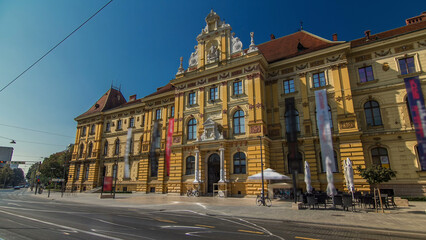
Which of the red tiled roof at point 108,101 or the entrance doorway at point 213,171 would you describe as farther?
the red tiled roof at point 108,101

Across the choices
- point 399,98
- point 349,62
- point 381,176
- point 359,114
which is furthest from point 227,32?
point 381,176

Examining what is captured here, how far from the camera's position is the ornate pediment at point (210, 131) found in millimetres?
26266

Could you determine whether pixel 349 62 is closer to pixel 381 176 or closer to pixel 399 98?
pixel 399 98

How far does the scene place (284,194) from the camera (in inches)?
883

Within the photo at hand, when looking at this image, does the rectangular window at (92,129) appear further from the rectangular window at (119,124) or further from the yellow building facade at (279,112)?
the yellow building facade at (279,112)

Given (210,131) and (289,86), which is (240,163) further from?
(289,86)

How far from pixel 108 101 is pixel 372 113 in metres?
43.9

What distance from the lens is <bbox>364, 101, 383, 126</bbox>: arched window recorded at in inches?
856

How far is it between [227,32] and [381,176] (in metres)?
22.6

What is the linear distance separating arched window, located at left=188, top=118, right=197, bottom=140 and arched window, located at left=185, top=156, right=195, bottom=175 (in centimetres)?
260

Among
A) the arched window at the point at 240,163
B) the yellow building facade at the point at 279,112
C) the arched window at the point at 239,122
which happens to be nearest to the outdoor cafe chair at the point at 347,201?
the yellow building facade at the point at 279,112

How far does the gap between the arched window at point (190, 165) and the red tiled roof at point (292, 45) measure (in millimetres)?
15471

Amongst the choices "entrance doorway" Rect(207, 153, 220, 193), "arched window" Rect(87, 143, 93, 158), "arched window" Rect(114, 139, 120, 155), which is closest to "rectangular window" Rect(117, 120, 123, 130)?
"arched window" Rect(114, 139, 120, 155)

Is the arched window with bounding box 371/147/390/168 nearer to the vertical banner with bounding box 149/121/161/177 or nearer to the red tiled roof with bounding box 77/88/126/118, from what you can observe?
the vertical banner with bounding box 149/121/161/177
